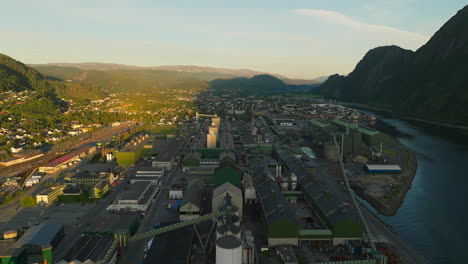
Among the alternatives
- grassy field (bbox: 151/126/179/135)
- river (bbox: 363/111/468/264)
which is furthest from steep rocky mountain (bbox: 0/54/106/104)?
river (bbox: 363/111/468/264)

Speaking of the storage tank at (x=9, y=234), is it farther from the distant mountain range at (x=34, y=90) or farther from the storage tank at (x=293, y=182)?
the distant mountain range at (x=34, y=90)

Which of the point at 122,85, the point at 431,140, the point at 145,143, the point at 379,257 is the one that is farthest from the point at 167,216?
the point at 122,85

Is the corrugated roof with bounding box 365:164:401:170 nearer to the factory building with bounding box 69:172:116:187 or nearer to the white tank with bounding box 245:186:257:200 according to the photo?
the white tank with bounding box 245:186:257:200

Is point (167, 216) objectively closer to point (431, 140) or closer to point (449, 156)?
point (449, 156)

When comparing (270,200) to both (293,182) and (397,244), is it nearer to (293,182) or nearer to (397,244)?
(293,182)

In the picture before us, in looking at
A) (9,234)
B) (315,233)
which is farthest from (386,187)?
(9,234)
